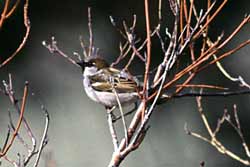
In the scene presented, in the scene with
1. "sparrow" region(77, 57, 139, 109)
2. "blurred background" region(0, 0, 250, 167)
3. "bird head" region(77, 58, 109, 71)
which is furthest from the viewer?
"blurred background" region(0, 0, 250, 167)

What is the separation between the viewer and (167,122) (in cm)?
823

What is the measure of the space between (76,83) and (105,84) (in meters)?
2.99

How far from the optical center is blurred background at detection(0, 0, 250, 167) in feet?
25.5

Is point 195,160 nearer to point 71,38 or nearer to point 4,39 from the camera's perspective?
point 71,38

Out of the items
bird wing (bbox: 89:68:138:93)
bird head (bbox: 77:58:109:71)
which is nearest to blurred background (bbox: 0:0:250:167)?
bird head (bbox: 77:58:109:71)

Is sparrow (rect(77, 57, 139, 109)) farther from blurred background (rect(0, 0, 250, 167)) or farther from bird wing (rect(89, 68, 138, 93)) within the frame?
blurred background (rect(0, 0, 250, 167))

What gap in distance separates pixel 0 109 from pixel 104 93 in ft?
10.4

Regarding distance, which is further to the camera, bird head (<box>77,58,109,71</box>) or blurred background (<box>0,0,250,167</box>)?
blurred background (<box>0,0,250,167</box>)

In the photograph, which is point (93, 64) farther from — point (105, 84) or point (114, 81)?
point (114, 81)

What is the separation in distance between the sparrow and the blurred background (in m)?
2.48

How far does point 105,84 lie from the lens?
4977 millimetres

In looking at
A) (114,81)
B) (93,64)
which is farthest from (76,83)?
(114,81)

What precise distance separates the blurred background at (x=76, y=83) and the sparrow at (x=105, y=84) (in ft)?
8.14

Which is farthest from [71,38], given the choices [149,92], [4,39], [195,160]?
[149,92]
